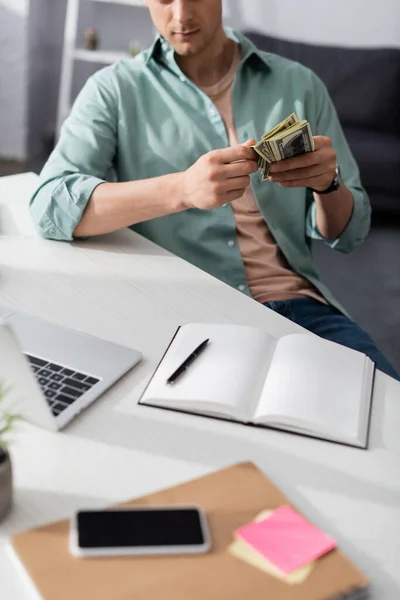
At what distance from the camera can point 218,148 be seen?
1.70 m

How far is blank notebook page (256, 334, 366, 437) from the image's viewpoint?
3.21 feet

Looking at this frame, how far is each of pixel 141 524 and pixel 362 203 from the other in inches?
43.6

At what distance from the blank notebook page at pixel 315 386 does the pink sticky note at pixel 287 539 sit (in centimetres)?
18

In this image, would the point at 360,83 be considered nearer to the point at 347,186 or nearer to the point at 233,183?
the point at 347,186

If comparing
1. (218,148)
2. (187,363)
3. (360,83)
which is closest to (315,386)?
(187,363)

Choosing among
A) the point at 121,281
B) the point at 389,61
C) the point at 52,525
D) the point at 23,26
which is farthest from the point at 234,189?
the point at 23,26

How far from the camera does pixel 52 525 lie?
0.79 m

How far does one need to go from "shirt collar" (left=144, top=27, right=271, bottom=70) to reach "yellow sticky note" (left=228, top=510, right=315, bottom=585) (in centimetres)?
121

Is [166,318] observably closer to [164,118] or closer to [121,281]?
[121,281]

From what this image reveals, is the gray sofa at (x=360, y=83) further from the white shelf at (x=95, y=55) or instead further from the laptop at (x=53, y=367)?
the laptop at (x=53, y=367)

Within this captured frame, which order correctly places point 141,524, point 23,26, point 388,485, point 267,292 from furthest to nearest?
point 23,26 < point 267,292 < point 388,485 < point 141,524

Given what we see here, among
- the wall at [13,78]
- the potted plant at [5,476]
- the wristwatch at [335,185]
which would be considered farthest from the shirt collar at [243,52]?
the wall at [13,78]

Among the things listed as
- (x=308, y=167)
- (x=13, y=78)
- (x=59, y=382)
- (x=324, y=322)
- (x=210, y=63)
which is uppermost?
(x=210, y=63)

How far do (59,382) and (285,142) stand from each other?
0.58 metres
